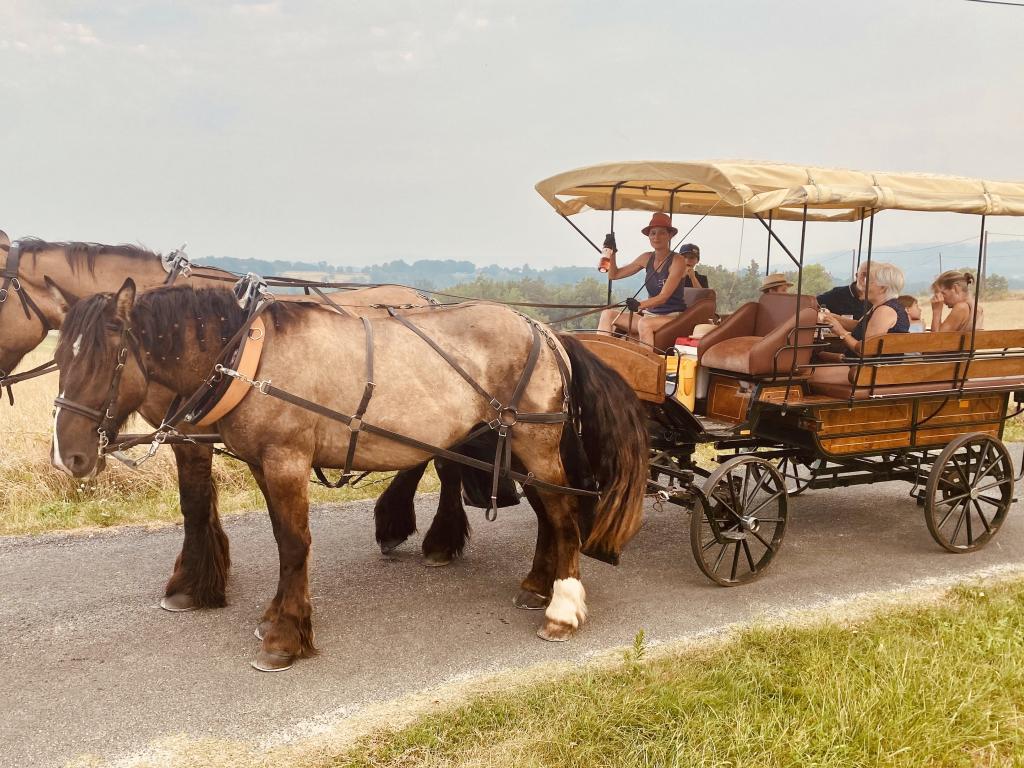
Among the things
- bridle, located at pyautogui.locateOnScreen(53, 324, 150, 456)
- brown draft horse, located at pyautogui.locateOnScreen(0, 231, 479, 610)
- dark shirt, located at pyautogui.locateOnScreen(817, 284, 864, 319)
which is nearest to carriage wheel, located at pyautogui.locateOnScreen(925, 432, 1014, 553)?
dark shirt, located at pyautogui.locateOnScreen(817, 284, 864, 319)

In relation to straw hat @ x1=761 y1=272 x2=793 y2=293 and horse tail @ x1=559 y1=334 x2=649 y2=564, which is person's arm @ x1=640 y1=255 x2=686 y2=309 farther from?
straw hat @ x1=761 y1=272 x2=793 y2=293

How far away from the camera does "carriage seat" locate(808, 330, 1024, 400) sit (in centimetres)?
477

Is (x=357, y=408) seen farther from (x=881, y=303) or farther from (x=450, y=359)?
(x=881, y=303)

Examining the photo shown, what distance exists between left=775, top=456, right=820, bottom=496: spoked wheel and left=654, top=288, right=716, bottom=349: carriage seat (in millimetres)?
1131

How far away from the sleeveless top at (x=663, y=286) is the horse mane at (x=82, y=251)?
3.35 m

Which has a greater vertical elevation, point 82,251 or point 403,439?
point 82,251

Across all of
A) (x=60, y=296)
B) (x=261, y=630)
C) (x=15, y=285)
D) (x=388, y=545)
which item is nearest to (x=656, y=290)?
(x=388, y=545)

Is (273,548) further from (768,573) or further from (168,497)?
(768,573)

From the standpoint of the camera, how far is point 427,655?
367 cm

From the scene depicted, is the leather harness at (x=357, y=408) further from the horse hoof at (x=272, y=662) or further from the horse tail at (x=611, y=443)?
the horse hoof at (x=272, y=662)

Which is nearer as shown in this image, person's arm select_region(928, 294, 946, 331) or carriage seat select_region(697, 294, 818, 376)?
carriage seat select_region(697, 294, 818, 376)

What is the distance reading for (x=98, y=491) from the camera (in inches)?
234

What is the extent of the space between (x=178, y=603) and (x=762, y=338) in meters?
3.72

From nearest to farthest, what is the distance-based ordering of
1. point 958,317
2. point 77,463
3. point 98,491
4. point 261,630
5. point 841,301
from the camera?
point 77,463 → point 261,630 → point 958,317 → point 98,491 → point 841,301
